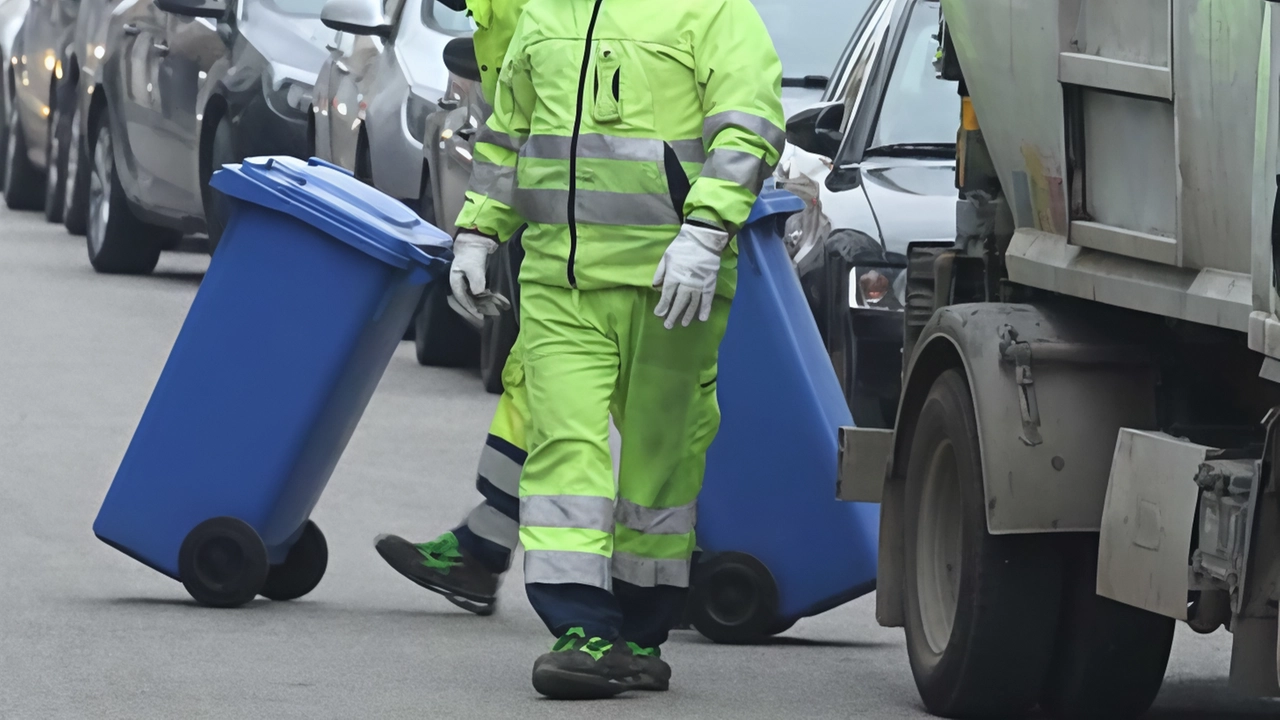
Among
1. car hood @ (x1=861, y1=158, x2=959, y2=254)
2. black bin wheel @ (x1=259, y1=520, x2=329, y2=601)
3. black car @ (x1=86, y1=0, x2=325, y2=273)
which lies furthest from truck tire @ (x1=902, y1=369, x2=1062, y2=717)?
black car @ (x1=86, y1=0, x2=325, y2=273)

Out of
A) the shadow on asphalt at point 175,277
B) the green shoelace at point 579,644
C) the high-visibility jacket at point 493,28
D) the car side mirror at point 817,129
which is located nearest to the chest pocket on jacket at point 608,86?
the green shoelace at point 579,644

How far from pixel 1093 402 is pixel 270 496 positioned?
7.90 ft

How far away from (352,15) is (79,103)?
17.7 feet

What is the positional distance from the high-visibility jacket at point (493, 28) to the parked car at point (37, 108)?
11.1 meters

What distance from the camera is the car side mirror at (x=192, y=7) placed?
13781mm

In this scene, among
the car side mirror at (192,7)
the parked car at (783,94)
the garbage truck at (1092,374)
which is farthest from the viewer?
the car side mirror at (192,7)

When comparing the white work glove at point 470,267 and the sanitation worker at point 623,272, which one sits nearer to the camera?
the sanitation worker at point 623,272

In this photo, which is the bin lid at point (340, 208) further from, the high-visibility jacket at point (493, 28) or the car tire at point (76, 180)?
the car tire at point (76, 180)

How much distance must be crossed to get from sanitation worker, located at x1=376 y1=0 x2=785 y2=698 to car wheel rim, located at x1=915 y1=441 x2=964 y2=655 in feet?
1.65

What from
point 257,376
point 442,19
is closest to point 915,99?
point 442,19

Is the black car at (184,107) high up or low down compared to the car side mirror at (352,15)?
down

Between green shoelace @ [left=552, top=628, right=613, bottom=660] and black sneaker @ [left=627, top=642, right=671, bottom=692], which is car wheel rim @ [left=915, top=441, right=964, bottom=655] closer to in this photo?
black sneaker @ [left=627, top=642, right=671, bottom=692]

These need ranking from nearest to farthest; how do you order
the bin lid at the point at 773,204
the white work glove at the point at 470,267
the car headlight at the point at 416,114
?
the white work glove at the point at 470,267 → the bin lid at the point at 773,204 → the car headlight at the point at 416,114

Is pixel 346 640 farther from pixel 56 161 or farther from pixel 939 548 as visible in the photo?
pixel 56 161
